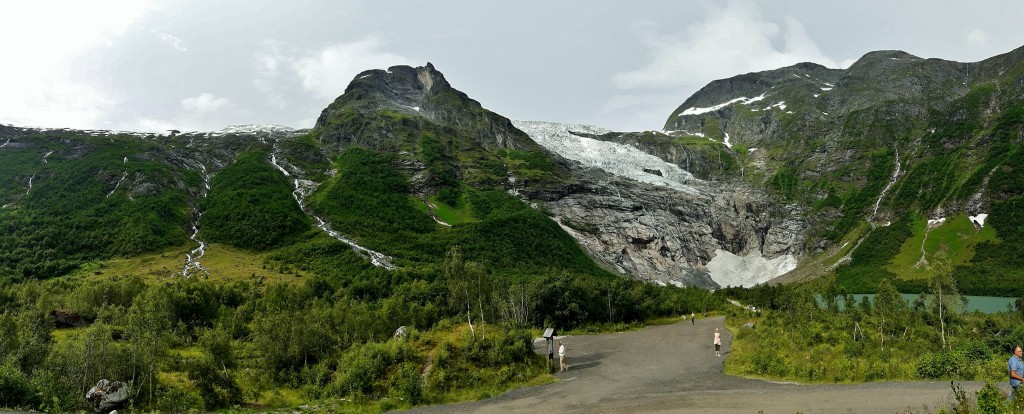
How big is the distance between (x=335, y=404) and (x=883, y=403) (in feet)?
72.9

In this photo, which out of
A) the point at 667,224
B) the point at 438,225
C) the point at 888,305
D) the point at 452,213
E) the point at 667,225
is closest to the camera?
the point at 888,305

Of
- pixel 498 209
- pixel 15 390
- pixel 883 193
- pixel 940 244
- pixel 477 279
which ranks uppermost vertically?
pixel 883 193

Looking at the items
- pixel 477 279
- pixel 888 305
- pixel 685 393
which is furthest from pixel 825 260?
pixel 685 393

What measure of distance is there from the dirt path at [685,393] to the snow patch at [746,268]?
134891 millimetres

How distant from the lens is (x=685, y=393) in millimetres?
22844

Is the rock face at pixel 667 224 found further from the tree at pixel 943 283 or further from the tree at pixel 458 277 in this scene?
the tree at pixel 458 277

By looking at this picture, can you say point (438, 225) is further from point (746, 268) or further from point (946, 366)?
point (946, 366)

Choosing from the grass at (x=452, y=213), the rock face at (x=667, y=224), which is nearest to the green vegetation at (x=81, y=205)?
the grass at (x=452, y=213)

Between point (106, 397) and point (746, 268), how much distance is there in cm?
17090

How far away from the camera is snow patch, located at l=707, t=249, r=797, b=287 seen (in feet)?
526

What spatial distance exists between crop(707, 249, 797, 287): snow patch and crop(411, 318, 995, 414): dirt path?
135 metres

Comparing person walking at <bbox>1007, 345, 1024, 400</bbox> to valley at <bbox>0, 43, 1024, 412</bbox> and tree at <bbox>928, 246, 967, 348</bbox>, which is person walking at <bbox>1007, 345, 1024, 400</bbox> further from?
tree at <bbox>928, 246, 967, 348</bbox>

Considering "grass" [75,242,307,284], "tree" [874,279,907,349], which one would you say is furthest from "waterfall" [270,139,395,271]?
"tree" [874,279,907,349]

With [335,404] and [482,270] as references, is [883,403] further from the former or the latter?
[482,270]
